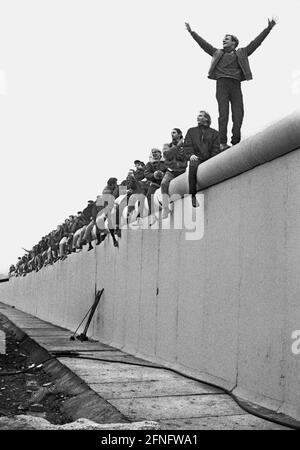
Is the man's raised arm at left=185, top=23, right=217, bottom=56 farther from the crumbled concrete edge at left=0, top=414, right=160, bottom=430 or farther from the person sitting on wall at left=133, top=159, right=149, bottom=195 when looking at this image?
the crumbled concrete edge at left=0, top=414, right=160, bottom=430

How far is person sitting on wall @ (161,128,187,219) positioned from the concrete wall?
1.59ft

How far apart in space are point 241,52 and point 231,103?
924 mm

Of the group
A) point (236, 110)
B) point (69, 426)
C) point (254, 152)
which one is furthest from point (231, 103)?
point (69, 426)

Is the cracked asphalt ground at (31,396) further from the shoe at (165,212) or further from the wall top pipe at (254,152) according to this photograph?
the wall top pipe at (254,152)

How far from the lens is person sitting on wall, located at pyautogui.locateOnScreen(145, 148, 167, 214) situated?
13.0 meters

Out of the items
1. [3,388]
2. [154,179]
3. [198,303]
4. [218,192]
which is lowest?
[3,388]

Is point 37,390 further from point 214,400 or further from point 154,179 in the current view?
point 154,179

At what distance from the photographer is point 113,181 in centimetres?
1769

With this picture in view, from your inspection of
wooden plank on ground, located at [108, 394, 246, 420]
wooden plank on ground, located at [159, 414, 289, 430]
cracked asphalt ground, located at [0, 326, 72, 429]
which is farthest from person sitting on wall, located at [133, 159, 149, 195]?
wooden plank on ground, located at [159, 414, 289, 430]

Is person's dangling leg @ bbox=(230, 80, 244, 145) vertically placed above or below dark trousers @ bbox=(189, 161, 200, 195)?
above

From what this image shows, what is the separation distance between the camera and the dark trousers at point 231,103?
10.6 m
